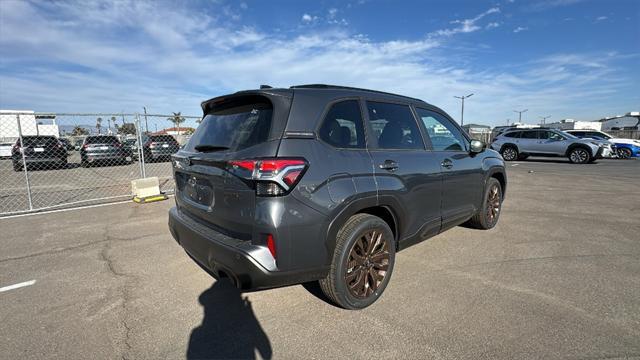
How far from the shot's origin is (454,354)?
7.45 ft

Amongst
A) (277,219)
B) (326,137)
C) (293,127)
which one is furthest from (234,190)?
(326,137)

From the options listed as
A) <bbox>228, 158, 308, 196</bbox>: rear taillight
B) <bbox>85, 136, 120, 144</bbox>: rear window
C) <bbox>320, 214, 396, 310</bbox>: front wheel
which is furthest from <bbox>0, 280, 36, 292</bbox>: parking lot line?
<bbox>85, 136, 120, 144</bbox>: rear window

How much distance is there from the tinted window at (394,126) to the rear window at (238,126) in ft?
A: 3.30

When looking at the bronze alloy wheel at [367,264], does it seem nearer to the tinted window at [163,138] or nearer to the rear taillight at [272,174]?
the rear taillight at [272,174]

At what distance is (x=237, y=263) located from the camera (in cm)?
229

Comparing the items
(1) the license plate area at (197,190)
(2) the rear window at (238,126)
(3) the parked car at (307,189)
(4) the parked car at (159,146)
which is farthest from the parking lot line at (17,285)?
(4) the parked car at (159,146)

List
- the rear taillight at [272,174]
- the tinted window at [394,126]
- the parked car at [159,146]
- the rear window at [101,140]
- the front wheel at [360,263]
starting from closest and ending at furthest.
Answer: the rear taillight at [272,174] → the front wheel at [360,263] → the tinted window at [394,126] → the parked car at [159,146] → the rear window at [101,140]

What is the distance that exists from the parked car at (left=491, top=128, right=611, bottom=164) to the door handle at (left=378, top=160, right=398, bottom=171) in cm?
1696

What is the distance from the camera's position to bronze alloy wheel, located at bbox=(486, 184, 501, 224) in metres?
4.97

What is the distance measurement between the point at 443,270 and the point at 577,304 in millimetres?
1138

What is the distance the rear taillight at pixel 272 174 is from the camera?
223 cm

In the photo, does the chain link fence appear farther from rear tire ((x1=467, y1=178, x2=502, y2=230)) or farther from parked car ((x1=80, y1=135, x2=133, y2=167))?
rear tire ((x1=467, y1=178, x2=502, y2=230))

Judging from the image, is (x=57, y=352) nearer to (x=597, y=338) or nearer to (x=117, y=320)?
(x=117, y=320)

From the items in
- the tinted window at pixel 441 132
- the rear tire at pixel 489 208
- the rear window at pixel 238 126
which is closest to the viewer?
the rear window at pixel 238 126
